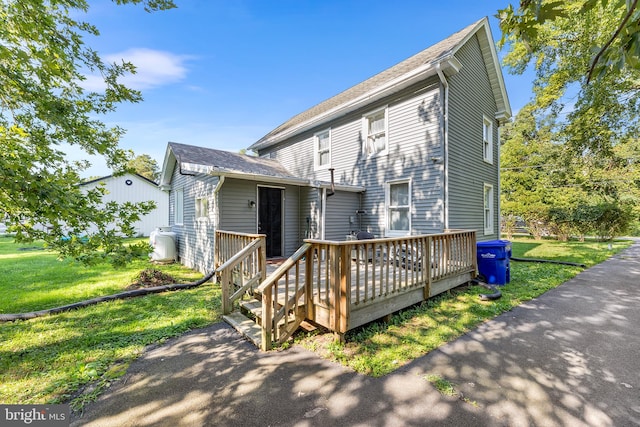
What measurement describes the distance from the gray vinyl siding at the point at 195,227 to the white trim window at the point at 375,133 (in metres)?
4.77

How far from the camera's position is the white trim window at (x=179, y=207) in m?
9.87

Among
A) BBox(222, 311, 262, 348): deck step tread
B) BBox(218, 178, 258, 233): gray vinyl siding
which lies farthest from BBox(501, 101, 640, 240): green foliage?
BBox(222, 311, 262, 348): deck step tread

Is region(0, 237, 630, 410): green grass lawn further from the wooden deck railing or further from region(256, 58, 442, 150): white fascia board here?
region(256, 58, 442, 150): white fascia board

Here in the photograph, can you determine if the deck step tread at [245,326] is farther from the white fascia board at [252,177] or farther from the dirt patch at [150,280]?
the white fascia board at [252,177]

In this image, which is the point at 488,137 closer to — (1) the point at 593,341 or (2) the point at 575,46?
(2) the point at 575,46

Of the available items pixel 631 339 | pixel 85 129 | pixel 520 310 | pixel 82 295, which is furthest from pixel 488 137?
pixel 82 295

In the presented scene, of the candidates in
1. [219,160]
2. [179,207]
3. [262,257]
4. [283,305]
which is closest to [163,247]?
[179,207]

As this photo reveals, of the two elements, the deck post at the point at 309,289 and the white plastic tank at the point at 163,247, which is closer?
the deck post at the point at 309,289

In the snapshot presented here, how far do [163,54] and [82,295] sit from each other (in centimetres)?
569

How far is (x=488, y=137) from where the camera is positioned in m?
9.48

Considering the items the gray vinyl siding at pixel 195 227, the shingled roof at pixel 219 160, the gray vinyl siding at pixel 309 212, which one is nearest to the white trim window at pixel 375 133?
the gray vinyl siding at pixel 309 212

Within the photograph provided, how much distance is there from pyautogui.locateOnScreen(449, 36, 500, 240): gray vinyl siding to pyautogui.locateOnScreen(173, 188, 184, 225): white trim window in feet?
29.2

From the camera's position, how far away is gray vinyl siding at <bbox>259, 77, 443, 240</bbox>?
7.23m

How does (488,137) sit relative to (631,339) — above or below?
above
